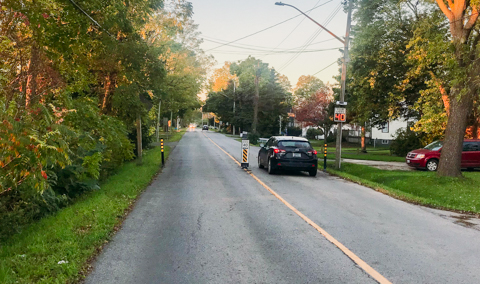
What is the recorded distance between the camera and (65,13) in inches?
360


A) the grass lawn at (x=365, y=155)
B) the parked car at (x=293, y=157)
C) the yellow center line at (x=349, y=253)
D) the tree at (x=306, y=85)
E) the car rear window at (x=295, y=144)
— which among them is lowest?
the yellow center line at (x=349, y=253)

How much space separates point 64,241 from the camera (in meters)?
5.96

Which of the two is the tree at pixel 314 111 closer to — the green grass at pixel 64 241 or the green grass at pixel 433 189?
the green grass at pixel 433 189

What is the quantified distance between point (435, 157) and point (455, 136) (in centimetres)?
575

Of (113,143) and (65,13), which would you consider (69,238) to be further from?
(113,143)

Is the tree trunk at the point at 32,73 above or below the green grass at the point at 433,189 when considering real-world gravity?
above

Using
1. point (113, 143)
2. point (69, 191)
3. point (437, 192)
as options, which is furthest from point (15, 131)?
point (437, 192)

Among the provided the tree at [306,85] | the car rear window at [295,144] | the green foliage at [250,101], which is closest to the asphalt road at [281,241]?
the car rear window at [295,144]

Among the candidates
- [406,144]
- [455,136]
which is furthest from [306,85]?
[455,136]

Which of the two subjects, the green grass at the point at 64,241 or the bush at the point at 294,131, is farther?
the bush at the point at 294,131

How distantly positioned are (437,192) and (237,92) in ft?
195

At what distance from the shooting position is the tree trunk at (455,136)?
13.2m

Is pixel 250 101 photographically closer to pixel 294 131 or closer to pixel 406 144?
pixel 294 131

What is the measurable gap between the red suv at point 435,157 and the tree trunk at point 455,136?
17.9 feet
